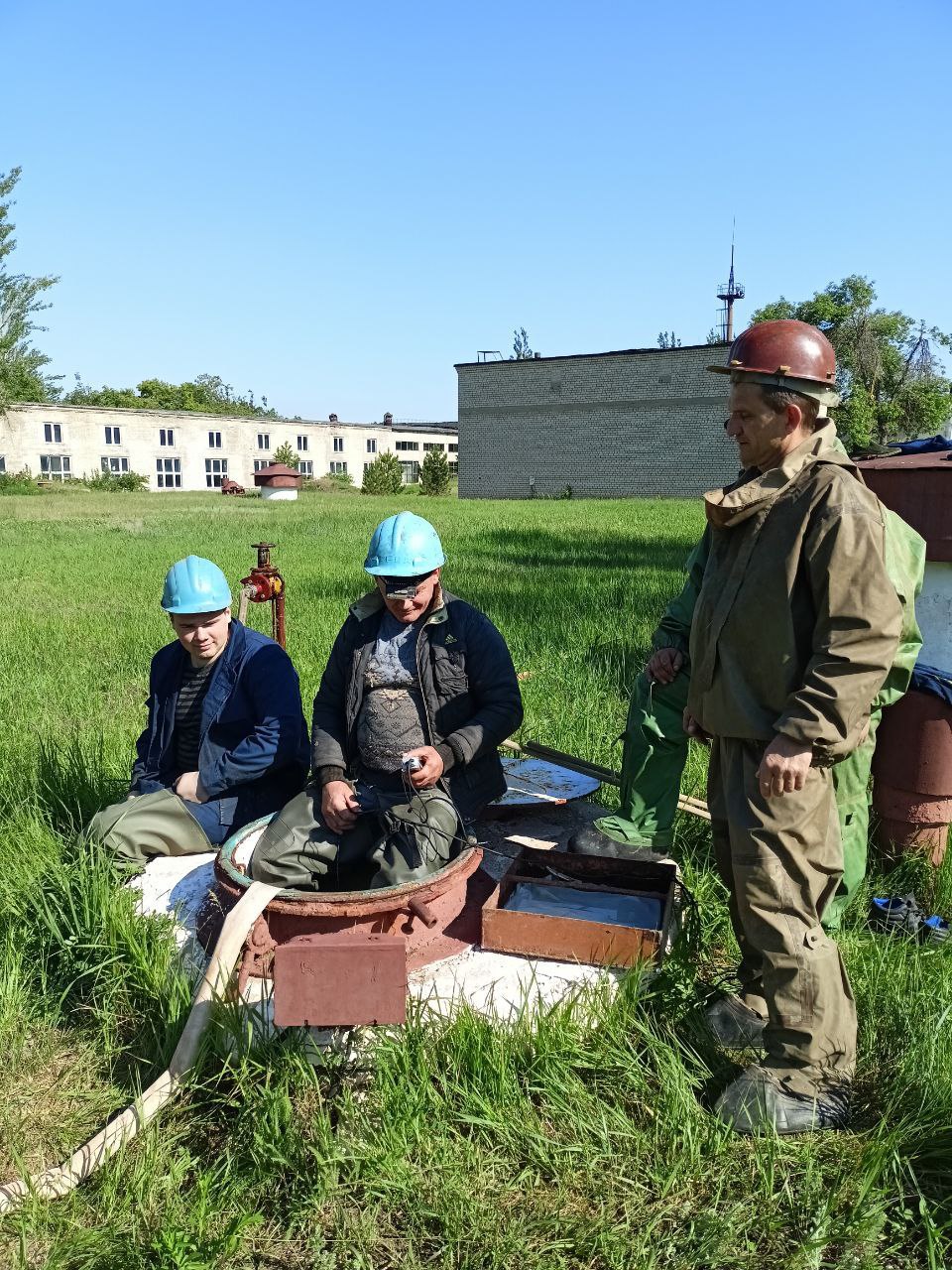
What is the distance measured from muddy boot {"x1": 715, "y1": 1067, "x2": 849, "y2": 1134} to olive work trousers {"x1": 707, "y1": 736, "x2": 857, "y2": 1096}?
3 centimetres

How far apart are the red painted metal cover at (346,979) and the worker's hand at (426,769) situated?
1067mm

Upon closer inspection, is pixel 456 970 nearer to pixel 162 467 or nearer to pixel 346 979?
pixel 346 979

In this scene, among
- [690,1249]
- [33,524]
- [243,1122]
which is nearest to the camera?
[690,1249]

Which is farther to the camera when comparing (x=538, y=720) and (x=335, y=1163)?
(x=538, y=720)

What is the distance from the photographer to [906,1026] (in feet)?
8.88

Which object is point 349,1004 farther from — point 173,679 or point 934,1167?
point 173,679

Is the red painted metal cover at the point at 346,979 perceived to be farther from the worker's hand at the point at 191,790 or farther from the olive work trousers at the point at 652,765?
the worker's hand at the point at 191,790

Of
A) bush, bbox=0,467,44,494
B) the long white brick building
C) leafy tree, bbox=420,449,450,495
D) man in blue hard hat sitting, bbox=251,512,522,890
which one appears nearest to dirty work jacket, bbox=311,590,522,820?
man in blue hard hat sitting, bbox=251,512,522,890

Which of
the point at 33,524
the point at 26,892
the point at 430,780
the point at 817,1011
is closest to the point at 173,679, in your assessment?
the point at 26,892

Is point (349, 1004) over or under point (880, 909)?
over

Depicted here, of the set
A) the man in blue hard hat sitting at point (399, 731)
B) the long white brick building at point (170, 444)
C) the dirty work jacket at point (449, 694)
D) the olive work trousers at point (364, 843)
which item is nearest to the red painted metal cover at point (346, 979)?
the olive work trousers at point (364, 843)

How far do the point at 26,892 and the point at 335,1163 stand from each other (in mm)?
1857

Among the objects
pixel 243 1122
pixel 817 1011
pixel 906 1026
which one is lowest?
pixel 243 1122

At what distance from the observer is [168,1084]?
2643 millimetres
